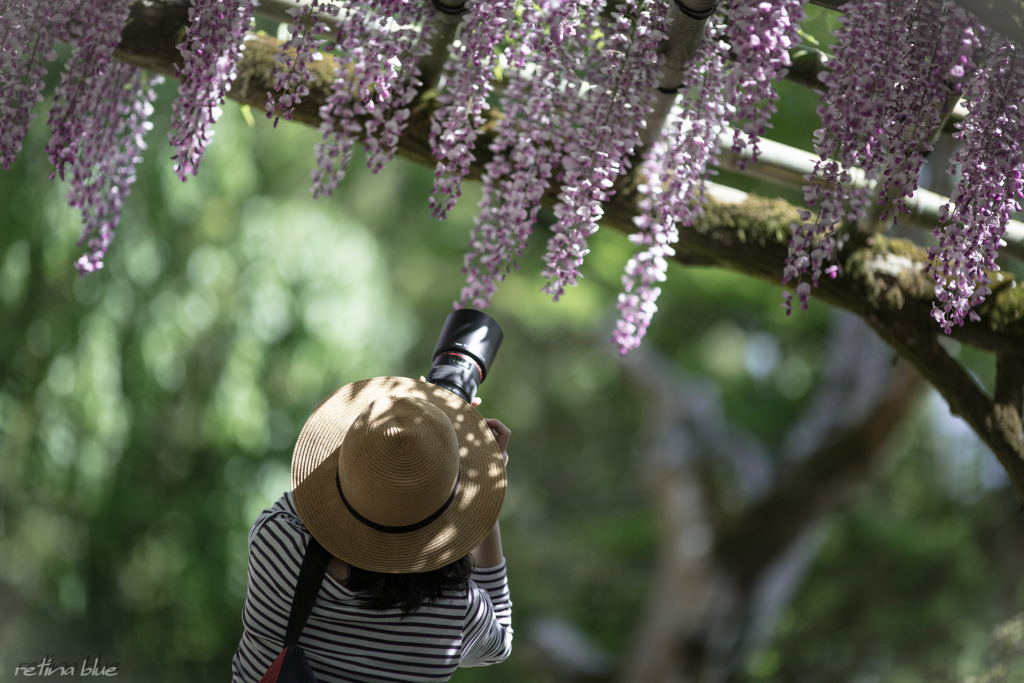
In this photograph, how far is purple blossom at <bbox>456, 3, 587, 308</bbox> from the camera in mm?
1761

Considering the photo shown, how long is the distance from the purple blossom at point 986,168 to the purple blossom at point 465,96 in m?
0.95

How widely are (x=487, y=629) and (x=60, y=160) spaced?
1.46 metres

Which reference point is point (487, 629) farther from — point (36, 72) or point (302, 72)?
point (36, 72)

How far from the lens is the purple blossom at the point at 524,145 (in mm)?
1761

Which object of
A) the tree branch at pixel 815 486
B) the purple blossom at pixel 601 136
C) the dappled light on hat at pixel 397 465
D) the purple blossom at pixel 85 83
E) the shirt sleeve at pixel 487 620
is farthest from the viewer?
the tree branch at pixel 815 486

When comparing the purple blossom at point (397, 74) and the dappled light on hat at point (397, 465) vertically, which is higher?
the purple blossom at point (397, 74)

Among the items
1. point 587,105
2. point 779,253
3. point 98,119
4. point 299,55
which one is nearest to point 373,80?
point 299,55

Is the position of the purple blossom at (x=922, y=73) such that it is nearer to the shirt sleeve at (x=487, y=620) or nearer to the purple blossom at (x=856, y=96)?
the purple blossom at (x=856, y=96)

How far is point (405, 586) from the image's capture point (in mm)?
1318

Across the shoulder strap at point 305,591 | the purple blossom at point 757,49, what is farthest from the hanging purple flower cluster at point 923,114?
the shoulder strap at point 305,591

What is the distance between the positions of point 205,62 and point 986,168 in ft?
5.36

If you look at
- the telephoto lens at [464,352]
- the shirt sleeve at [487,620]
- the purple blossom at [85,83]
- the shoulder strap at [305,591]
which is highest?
the purple blossom at [85,83]

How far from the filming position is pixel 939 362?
2.00 meters

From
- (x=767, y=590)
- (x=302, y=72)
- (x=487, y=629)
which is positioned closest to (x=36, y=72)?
(x=302, y=72)
